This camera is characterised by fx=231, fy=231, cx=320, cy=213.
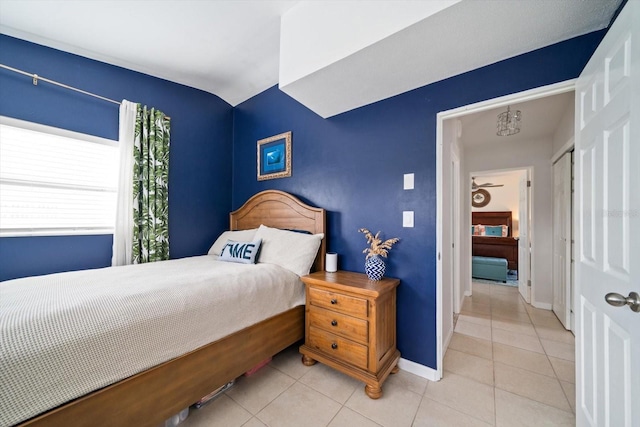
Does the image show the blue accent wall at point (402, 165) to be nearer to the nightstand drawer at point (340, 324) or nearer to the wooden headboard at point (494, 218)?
the nightstand drawer at point (340, 324)

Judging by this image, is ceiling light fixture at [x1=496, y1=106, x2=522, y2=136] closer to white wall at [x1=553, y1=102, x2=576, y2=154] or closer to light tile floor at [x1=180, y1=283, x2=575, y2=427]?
white wall at [x1=553, y1=102, x2=576, y2=154]

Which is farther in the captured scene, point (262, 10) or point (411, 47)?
point (262, 10)

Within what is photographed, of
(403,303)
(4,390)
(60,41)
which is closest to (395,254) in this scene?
(403,303)

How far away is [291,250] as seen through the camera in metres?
2.13

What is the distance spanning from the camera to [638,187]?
30.3 inches

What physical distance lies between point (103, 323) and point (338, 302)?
132cm

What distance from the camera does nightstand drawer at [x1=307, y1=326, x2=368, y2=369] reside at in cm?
161

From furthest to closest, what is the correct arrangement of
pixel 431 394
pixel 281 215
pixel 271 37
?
pixel 281 215 → pixel 271 37 → pixel 431 394

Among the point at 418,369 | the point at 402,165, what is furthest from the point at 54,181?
the point at 418,369

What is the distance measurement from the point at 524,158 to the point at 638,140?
3401 mm

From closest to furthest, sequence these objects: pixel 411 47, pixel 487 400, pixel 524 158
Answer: pixel 411 47
pixel 487 400
pixel 524 158

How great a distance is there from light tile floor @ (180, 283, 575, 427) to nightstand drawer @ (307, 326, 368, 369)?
0.18m

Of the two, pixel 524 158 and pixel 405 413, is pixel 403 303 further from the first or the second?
pixel 524 158

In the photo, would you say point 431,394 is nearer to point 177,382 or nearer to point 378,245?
point 378,245
